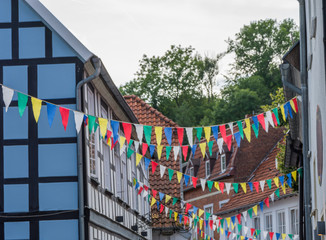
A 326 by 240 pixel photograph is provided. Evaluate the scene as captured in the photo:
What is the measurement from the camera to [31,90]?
52.0 feet

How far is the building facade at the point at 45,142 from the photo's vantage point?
1521 centimetres

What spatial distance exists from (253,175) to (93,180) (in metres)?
25.9

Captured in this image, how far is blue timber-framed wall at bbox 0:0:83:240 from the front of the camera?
15.2 m

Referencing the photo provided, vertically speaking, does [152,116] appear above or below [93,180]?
above

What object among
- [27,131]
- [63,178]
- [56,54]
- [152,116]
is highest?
[152,116]

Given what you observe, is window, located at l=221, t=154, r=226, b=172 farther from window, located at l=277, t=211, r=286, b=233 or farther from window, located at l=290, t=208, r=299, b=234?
window, located at l=290, t=208, r=299, b=234

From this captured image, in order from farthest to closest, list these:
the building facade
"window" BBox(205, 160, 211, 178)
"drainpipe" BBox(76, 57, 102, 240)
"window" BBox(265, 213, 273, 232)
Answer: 1. "window" BBox(205, 160, 211, 178)
2. "window" BBox(265, 213, 273, 232)
3. the building facade
4. "drainpipe" BBox(76, 57, 102, 240)

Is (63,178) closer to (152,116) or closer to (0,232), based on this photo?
(0,232)

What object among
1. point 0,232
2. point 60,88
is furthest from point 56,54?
point 0,232

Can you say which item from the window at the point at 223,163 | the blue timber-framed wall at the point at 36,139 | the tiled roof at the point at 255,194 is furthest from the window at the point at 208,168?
the blue timber-framed wall at the point at 36,139

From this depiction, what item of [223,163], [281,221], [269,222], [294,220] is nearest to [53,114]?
[294,220]

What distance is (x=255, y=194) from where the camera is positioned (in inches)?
1478

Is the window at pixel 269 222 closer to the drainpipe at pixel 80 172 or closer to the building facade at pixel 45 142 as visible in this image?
the building facade at pixel 45 142

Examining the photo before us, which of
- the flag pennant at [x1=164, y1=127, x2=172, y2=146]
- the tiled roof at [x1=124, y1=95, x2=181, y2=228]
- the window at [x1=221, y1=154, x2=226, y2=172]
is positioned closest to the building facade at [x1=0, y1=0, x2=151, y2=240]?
the flag pennant at [x1=164, y1=127, x2=172, y2=146]
